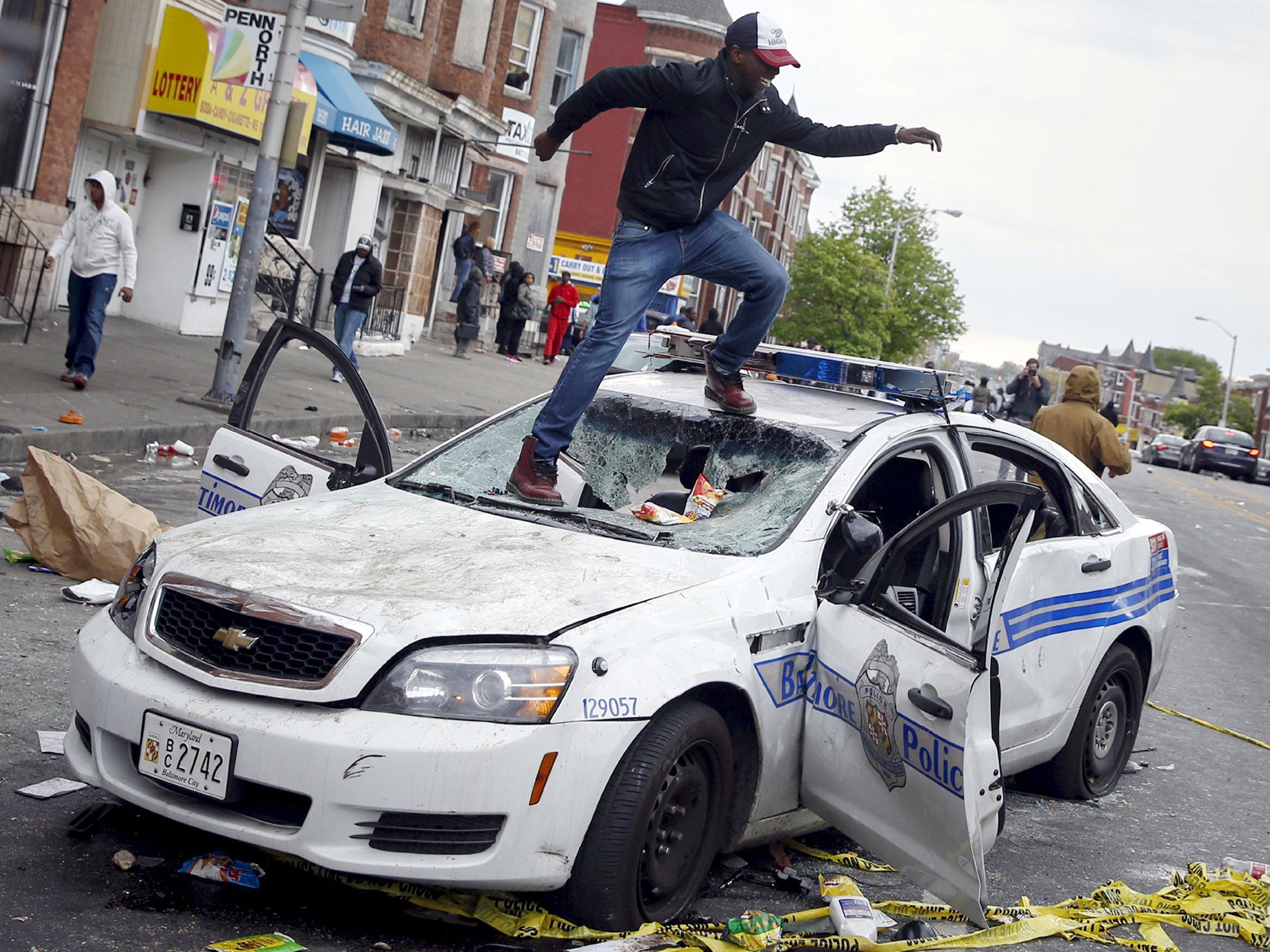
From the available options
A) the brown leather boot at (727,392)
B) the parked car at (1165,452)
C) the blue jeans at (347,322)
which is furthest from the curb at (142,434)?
the parked car at (1165,452)

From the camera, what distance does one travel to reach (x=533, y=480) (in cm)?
463

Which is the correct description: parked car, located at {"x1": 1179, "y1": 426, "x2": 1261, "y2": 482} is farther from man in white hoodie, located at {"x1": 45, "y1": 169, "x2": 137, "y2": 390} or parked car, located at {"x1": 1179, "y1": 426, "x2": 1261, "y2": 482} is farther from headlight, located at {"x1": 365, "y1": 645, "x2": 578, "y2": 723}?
headlight, located at {"x1": 365, "y1": 645, "x2": 578, "y2": 723}

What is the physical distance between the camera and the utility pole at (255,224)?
12.8 m

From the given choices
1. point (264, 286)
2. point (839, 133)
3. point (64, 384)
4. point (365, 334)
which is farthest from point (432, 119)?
point (839, 133)

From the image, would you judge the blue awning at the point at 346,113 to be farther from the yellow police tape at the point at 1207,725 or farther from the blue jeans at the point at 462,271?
the yellow police tape at the point at 1207,725

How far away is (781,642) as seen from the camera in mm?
3881

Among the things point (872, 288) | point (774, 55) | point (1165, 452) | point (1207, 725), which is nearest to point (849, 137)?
point (774, 55)

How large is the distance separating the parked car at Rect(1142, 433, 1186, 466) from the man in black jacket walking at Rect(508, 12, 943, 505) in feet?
169

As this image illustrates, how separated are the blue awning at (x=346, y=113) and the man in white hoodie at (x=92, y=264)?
8952 mm

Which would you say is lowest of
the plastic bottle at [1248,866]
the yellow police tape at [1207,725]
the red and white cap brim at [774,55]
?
the plastic bottle at [1248,866]

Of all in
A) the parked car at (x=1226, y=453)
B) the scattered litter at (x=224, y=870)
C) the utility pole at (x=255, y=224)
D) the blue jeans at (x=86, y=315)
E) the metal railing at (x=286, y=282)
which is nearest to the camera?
the scattered litter at (x=224, y=870)

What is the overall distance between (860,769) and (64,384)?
33.0ft

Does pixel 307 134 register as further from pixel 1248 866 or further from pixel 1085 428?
pixel 1248 866

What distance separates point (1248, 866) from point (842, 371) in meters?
2.33
